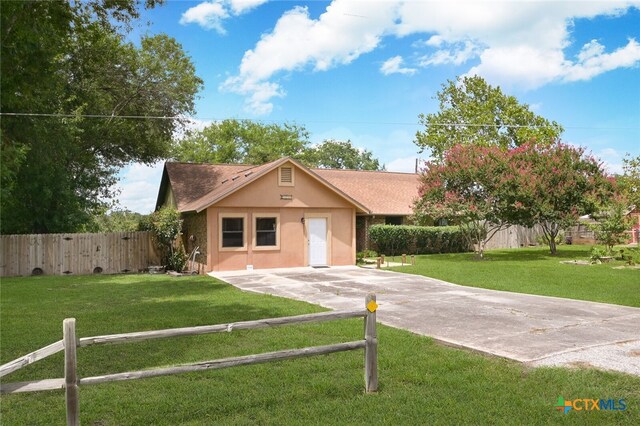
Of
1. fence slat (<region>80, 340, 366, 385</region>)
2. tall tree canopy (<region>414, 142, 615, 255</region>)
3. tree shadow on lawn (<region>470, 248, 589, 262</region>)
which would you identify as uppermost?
tall tree canopy (<region>414, 142, 615, 255</region>)

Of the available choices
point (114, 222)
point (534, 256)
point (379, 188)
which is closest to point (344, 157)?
point (114, 222)

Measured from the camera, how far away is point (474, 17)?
1312 centimetres

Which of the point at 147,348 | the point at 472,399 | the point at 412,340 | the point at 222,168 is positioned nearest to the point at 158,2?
the point at 147,348

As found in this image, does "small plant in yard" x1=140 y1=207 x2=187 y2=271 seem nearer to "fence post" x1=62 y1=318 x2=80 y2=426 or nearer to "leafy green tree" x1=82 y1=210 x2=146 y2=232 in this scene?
"fence post" x1=62 y1=318 x2=80 y2=426

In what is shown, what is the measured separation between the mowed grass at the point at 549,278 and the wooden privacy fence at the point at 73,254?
11.0 meters

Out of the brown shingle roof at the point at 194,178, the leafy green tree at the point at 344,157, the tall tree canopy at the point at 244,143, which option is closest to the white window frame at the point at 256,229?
the brown shingle roof at the point at 194,178

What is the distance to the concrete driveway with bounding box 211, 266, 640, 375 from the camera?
22.1 ft

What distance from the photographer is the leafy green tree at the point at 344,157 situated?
6712cm

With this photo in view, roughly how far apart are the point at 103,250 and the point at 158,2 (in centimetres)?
1159

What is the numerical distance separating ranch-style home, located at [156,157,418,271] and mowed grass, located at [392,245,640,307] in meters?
3.50

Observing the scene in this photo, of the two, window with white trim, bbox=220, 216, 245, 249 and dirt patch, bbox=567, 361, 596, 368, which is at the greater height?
window with white trim, bbox=220, 216, 245, 249

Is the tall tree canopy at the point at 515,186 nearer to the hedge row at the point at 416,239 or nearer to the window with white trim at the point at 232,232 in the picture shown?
the hedge row at the point at 416,239

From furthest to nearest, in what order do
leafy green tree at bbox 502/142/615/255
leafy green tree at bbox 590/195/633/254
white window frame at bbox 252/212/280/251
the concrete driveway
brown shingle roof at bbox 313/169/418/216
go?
brown shingle roof at bbox 313/169/418/216
leafy green tree at bbox 502/142/615/255
leafy green tree at bbox 590/195/633/254
white window frame at bbox 252/212/280/251
the concrete driveway

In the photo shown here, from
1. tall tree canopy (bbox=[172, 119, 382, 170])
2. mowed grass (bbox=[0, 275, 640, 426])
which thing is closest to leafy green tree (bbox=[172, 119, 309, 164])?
tall tree canopy (bbox=[172, 119, 382, 170])
